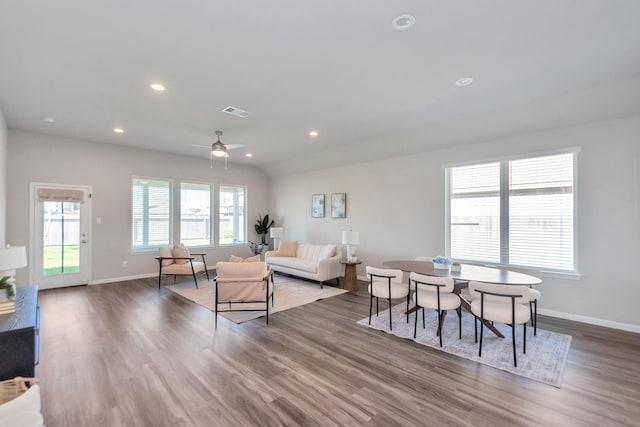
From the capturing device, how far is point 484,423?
6.79 ft

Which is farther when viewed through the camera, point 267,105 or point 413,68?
point 267,105

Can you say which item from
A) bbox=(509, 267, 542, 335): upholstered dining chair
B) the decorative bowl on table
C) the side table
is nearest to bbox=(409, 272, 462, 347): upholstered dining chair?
the decorative bowl on table

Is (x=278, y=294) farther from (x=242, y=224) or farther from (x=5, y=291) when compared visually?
(x=242, y=224)

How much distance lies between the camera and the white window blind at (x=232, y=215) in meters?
8.30

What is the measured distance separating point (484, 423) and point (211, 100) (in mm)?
4409

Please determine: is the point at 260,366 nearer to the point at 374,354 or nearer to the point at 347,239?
the point at 374,354

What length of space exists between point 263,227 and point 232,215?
1000 millimetres

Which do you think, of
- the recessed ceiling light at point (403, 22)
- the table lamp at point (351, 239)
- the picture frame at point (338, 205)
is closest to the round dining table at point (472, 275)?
the table lamp at point (351, 239)

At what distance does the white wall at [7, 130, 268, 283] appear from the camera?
5.38 meters

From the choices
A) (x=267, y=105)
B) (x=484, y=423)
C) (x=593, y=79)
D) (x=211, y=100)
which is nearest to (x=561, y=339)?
(x=484, y=423)

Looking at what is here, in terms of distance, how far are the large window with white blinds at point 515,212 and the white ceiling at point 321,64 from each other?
0.62 m

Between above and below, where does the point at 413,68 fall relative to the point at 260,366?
above

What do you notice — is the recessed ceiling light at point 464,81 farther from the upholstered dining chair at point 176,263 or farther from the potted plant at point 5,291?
the upholstered dining chair at point 176,263

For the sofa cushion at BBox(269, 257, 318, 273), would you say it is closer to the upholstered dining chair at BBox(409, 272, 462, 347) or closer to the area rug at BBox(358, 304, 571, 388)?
the area rug at BBox(358, 304, 571, 388)
